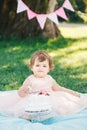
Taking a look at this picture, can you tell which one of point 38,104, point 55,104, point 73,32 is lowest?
point 73,32

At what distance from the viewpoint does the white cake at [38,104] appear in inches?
174

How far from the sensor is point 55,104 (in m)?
4.84

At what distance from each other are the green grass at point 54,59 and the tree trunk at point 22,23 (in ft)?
0.74

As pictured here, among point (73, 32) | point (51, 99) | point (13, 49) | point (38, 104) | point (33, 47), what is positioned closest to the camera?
point (38, 104)

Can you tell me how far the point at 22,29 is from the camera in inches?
455

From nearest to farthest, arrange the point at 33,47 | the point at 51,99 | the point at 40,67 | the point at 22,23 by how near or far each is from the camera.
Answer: the point at 40,67 < the point at 51,99 < the point at 33,47 < the point at 22,23

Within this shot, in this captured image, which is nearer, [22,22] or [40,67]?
[40,67]

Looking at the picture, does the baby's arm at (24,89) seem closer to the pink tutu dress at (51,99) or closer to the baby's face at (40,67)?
the pink tutu dress at (51,99)

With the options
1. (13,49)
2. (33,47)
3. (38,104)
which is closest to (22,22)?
(33,47)

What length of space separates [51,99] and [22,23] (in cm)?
688

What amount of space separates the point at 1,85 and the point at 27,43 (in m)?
4.32

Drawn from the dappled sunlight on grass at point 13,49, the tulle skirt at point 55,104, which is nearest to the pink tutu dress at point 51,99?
the tulle skirt at point 55,104

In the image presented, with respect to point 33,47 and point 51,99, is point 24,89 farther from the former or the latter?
point 33,47

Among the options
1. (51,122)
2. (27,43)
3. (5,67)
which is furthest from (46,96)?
(27,43)
